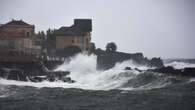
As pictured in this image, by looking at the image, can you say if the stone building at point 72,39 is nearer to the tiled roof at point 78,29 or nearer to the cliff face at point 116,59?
the tiled roof at point 78,29

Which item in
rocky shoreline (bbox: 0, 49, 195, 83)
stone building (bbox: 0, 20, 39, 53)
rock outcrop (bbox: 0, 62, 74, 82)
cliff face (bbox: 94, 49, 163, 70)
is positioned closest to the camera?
rocky shoreline (bbox: 0, 49, 195, 83)

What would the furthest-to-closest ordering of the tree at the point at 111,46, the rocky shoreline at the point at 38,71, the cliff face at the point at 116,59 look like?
the tree at the point at 111,46, the cliff face at the point at 116,59, the rocky shoreline at the point at 38,71

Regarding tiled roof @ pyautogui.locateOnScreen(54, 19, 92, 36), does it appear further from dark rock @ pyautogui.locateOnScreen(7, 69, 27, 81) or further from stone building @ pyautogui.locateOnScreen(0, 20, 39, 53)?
dark rock @ pyautogui.locateOnScreen(7, 69, 27, 81)

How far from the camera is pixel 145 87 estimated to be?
26703 mm

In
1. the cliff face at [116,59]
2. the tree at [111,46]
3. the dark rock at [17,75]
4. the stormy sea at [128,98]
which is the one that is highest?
the tree at [111,46]

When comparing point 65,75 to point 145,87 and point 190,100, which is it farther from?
point 190,100

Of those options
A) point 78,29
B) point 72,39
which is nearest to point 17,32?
point 72,39

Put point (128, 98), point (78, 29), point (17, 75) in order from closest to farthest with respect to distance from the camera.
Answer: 1. point (128, 98)
2. point (17, 75)
3. point (78, 29)

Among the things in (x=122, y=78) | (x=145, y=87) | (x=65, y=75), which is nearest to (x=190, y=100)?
(x=145, y=87)

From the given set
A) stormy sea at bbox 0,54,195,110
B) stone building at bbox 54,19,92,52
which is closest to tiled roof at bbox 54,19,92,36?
stone building at bbox 54,19,92,52

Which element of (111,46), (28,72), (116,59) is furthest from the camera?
(111,46)

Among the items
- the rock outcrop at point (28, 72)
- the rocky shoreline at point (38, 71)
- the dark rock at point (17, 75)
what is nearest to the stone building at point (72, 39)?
the rocky shoreline at point (38, 71)

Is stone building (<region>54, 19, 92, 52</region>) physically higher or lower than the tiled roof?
lower

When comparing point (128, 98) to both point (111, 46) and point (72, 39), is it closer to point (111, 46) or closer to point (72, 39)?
point (72, 39)
